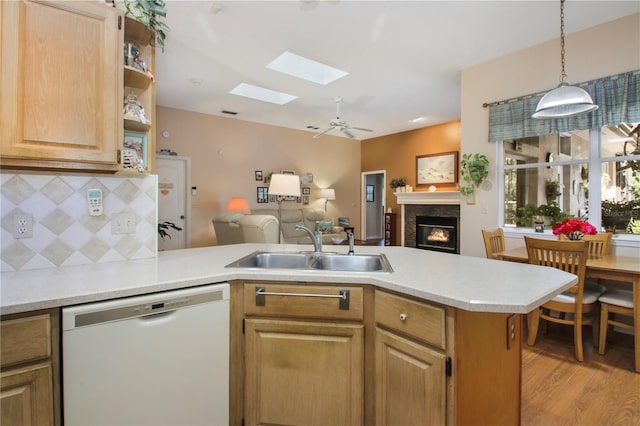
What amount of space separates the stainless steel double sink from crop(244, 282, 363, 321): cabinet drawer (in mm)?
344

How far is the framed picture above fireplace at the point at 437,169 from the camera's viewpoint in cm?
645

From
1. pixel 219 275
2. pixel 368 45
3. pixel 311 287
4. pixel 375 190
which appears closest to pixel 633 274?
pixel 311 287

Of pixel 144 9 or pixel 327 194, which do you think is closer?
pixel 144 9

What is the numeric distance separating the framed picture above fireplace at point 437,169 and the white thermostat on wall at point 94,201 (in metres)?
6.20

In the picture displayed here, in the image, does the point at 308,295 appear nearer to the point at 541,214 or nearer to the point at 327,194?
the point at 541,214

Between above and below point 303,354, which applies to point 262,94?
above

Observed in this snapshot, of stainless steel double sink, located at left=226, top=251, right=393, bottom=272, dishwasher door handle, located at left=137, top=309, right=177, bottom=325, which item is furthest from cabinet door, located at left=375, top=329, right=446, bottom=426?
dishwasher door handle, located at left=137, top=309, right=177, bottom=325

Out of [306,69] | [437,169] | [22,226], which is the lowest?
[22,226]

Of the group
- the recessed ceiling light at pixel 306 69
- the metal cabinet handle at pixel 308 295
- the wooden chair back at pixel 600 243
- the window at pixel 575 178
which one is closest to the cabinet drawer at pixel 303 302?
the metal cabinet handle at pixel 308 295

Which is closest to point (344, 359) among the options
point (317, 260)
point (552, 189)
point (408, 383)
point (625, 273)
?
point (408, 383)

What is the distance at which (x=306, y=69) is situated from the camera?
433cm

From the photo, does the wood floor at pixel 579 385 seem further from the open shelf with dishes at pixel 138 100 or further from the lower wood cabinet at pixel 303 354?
the open shelf with dishes at pixel 138 100

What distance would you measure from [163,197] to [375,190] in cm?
623

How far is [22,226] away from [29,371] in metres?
0.75
